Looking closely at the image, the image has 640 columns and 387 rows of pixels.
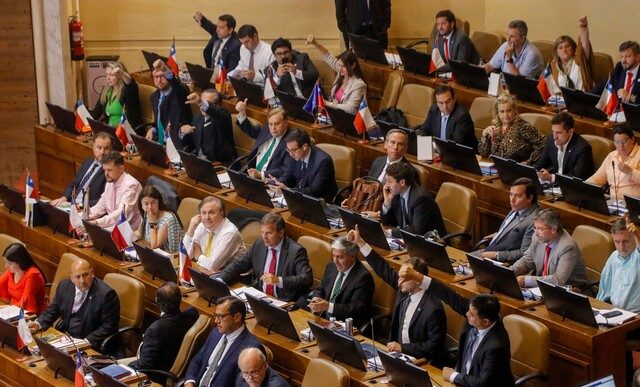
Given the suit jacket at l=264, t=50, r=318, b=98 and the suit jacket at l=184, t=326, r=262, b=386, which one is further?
the suit jacket at l=264, t=50, r=318, b=98

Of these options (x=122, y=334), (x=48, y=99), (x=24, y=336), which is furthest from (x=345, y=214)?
(x=48, y=99)

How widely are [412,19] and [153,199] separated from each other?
494cm

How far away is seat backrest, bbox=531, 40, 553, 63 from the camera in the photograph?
11.9 metres

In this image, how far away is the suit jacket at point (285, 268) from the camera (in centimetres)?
834

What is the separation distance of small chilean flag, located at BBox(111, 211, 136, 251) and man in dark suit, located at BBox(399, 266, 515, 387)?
8.40 feet

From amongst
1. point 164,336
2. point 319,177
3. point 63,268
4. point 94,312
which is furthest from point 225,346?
point 319,177

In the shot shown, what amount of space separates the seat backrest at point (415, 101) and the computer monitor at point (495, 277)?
3.33 metres

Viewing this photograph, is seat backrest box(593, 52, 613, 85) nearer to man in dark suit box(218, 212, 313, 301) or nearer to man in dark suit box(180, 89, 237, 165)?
man in dark suit box(180, 89, 237, 165)

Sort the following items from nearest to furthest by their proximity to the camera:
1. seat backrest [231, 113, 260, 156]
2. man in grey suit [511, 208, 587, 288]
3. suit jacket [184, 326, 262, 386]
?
suit jacket [184, 326, 262, 386], man in grey suit [511, 208, 587, 288], seat backrest [231, 113, 260, 156]

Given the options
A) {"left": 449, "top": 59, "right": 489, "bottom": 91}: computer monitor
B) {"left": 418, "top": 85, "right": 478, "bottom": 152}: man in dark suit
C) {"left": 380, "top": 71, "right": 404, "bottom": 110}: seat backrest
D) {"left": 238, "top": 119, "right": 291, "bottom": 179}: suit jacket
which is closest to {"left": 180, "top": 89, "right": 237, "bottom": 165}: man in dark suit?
{"left": 238, "top": 119, "right": 291, "bottom": 179}: suit jacket

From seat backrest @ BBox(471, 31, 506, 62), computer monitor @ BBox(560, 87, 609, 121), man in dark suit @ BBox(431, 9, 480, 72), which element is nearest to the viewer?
computer monitor @ BBox(560, 87, 609, 121)

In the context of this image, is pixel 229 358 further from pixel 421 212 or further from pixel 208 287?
pixel 421 212

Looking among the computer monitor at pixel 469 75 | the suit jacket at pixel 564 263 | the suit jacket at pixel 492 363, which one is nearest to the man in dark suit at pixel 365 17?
the computer monitor at pixel 469 75

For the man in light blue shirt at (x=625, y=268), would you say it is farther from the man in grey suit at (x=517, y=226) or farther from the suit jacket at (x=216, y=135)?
the suit jacket at (x=216, y=135)
